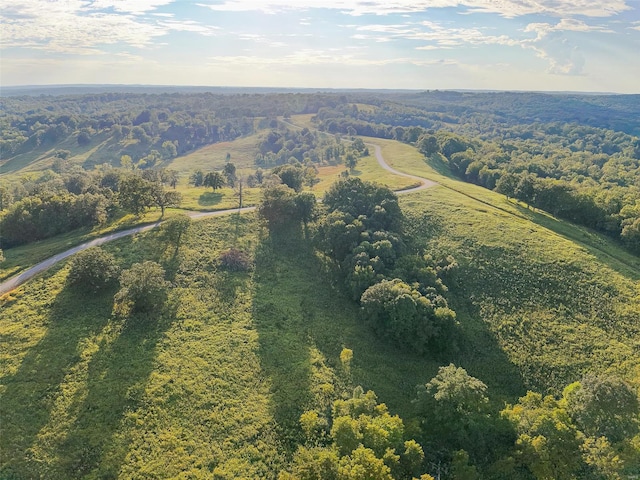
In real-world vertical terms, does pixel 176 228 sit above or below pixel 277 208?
below

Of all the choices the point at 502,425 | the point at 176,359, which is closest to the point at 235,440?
the point at 176,359

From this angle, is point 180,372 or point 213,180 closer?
point 180,372

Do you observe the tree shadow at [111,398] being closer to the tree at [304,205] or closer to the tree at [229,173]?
the tree at [304,205]

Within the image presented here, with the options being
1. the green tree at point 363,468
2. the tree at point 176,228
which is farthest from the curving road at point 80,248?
the green tree at point 363,468

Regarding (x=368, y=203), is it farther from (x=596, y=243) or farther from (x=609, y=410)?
(x=609, y=410)

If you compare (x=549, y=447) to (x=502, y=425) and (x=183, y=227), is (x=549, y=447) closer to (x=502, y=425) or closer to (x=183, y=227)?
(x=502, y=425)

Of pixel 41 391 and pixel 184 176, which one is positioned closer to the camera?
pixel 41 391

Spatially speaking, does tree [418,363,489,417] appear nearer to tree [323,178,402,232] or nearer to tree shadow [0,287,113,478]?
tree [323,178,402,232]

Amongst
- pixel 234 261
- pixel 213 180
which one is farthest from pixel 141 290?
pixel 213 180
